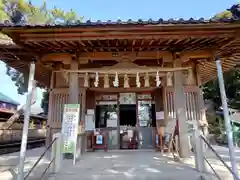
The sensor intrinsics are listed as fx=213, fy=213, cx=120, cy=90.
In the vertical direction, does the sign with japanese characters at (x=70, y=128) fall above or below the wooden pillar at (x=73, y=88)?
below

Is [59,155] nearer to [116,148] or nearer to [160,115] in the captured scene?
[116,148]

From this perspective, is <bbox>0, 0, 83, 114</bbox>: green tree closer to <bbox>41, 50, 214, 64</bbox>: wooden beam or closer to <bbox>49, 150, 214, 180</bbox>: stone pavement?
<bbox>41, 50, 214, 64</bbox>: wooden beam

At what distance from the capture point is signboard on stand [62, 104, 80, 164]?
523 cm

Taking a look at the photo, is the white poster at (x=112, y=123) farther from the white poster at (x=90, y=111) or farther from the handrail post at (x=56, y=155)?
the handrail post at (x=56, y=155)

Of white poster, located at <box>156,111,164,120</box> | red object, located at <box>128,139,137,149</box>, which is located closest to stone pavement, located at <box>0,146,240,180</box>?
white poster, located at <box>156,111,164,120</box>

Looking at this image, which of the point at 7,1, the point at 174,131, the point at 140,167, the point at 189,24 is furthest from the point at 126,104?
the point at 7,1

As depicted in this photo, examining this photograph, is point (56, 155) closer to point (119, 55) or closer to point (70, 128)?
point (70, 128)

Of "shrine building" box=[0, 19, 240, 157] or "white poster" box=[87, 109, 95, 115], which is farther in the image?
"white poster" box=[87, 109, 95, 115]

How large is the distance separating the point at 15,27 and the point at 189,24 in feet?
12.1

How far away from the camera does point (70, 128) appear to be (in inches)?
220

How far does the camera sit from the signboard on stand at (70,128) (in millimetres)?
5234

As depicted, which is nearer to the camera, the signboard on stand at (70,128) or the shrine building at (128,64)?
the shrine building at (128,64)

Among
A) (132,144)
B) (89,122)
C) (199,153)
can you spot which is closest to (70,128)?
(89,122)

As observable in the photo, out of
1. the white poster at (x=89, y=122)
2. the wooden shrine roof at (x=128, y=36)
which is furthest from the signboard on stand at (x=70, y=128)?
the white poster at (x=89, y=122)
